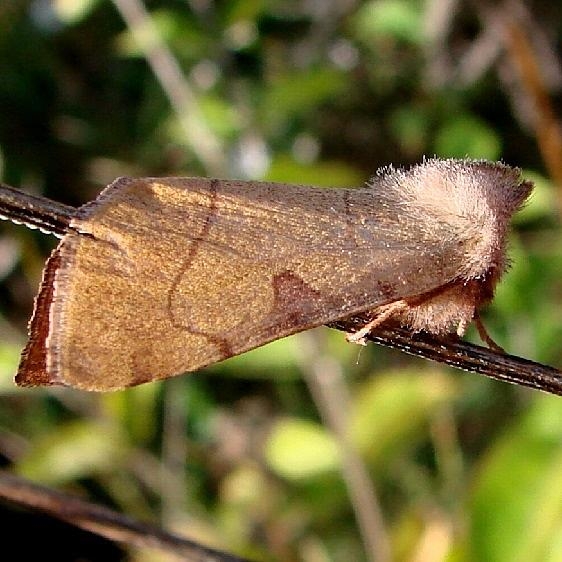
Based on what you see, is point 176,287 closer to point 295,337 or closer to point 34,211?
point 34,211

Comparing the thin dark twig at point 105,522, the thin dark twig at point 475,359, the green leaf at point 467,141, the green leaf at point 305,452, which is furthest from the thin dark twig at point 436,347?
the green leaf at point 467,141

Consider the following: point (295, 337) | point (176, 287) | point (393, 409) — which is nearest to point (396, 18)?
point (295, 337)

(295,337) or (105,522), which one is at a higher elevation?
(295,337)

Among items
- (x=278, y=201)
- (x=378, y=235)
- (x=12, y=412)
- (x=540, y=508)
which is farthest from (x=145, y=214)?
(x=12, y=412)

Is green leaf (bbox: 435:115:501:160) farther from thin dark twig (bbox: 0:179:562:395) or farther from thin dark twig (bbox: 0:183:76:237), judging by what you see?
thin dark twig (bbox: 0:183:76:237)

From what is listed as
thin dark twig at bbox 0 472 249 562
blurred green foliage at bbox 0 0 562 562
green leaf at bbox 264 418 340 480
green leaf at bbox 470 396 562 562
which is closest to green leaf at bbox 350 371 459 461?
blurred green foliage at bbox 0 0 562 562

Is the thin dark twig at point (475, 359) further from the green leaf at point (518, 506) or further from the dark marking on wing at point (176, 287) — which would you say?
the green leaf at point (518, 506)

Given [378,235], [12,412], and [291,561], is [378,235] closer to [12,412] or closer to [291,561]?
[291,561]
